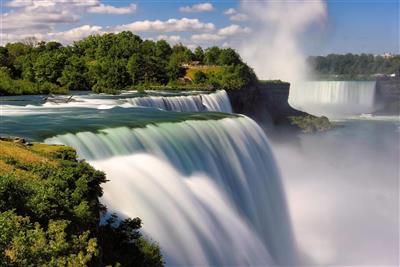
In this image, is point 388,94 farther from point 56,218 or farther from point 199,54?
point 56,218

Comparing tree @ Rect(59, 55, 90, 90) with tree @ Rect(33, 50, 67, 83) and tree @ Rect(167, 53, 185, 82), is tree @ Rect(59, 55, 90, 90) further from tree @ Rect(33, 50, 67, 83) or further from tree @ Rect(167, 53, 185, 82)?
tree @ Rect(167, 53, 185, 82)

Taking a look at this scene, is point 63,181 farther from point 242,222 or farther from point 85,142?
point 242,222

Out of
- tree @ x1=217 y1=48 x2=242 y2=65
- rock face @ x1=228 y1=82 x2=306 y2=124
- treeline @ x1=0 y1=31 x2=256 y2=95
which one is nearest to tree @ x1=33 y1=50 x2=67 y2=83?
treeline @ x1=0 y1=31 x2=256 y2=95

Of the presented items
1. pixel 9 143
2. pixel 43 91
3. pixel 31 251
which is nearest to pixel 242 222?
pixel 9 143

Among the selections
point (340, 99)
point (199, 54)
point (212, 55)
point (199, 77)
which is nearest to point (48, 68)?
point (199, 77)

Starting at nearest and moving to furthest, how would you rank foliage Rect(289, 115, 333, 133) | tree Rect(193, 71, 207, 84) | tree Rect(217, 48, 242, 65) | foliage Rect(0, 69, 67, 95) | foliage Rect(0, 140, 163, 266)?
foliage Rect(0, 140, 163, 266) < foliage Rect(0, 69, 67, 95) < tree Rect(193, 71, 207, 84) < foliage Rect(289, 115, 333, 133) < tree Rect(217, 48, 242, 65)

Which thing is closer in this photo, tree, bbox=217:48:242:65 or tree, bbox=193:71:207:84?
tree, bbox=193:71:207:84

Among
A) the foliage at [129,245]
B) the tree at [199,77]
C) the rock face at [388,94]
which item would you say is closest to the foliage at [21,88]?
the tree at [199,77]

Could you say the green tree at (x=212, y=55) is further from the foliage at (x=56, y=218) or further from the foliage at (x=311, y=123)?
the foliage at (x=56, y=218)
